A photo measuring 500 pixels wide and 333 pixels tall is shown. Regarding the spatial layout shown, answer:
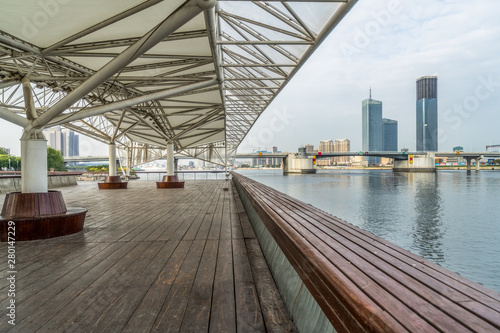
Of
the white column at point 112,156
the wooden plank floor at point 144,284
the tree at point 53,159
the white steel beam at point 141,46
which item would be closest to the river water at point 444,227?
the wooden plank floor at point 144,284

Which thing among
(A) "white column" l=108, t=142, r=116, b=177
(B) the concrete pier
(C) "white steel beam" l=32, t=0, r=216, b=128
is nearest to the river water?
(C) "white steel beam" l=32, t=0, r=216, b=128

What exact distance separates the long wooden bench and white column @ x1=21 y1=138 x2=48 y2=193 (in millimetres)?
6120

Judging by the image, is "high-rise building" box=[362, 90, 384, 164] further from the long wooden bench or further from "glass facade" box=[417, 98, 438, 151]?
the long wooden bench

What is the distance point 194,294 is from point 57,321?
1296mm

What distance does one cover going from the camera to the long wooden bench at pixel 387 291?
1.33 metres

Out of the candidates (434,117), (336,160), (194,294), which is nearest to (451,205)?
(194,294)

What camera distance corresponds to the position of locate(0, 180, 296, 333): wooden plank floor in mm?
2814

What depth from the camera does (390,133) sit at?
148 meters

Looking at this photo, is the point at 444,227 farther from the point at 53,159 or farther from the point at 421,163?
the point at 421,163

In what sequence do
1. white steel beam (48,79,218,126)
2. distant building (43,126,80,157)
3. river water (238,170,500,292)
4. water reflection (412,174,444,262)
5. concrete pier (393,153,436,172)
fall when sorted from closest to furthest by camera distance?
white steel beam (48,79,218,126) < river water (238,170,500,292) < water reflection (412,174,444,262) < concrete pier (393,153,436,172) < distant building (43,126,80,157)

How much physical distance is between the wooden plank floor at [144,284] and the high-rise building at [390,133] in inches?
5969

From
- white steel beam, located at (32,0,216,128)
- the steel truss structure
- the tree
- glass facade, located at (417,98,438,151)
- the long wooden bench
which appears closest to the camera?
the long wooden bench

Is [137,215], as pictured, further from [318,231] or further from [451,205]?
[451,205]

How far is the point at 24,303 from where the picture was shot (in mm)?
3223
